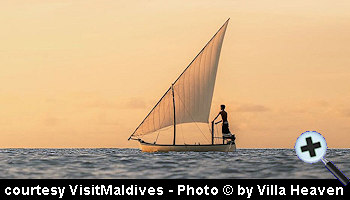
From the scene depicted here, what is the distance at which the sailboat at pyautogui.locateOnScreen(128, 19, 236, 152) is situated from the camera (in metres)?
62.5

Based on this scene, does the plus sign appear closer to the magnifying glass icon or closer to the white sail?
the magnifying glass icon

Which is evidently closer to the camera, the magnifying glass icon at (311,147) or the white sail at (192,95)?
the magnifying glass icon at (311,147)

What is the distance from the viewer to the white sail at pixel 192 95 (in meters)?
62.5

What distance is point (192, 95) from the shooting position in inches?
2532

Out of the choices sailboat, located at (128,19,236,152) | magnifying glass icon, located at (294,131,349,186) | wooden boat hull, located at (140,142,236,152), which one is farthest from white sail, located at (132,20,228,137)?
magnifying glass icon, located at (294,131,349,186)

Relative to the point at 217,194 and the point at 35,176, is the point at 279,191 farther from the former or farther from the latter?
the point at 35,176

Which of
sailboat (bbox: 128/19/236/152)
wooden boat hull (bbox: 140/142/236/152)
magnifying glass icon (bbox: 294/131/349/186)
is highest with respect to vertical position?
sailboat (bbox: 128/19/236/152)

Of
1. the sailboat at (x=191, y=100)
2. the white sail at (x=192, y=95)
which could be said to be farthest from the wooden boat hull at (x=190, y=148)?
the white sail at (x=192, y=95)

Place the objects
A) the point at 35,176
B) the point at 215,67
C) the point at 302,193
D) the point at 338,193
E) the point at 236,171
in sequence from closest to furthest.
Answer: the point at 338,193 < the point at 302,193 < the point at 35,176 < the point at 236,171 < the point at 215,67

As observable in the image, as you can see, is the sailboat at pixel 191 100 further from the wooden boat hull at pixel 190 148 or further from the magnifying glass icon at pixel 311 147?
the magnifying glass icon at pixel 311 147

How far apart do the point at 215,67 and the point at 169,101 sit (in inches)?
301

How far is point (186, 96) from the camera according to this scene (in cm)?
6462

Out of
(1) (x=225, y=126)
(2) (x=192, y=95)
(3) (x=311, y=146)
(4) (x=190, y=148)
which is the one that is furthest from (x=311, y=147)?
(4) (x=190, y=148)

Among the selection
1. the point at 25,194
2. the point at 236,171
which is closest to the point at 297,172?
the point at 236,171
